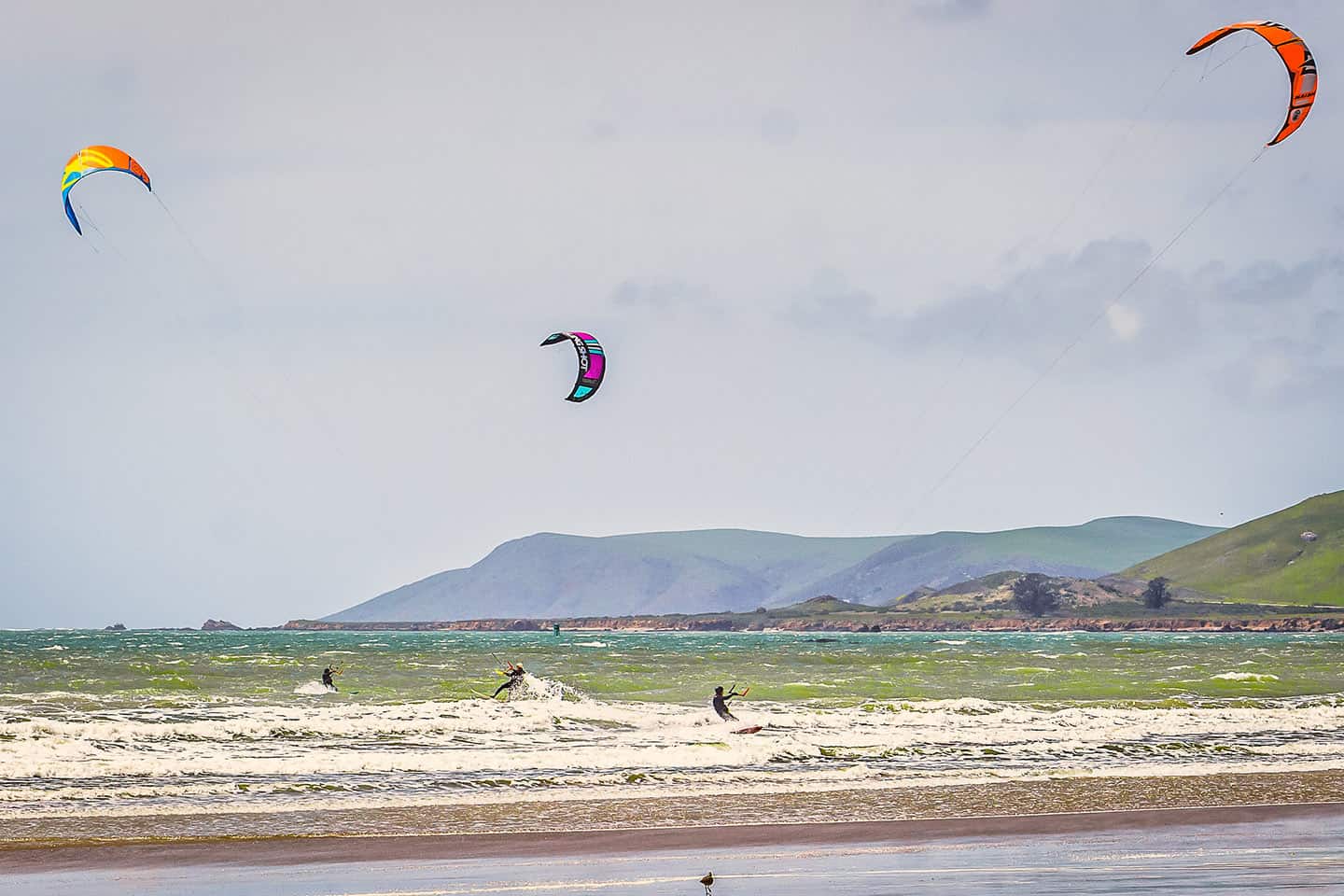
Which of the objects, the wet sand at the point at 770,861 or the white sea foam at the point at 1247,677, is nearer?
the wet sand at the point at 770,861

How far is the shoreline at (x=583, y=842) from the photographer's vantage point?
1590 centimetres

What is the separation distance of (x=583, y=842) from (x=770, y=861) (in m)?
2.67

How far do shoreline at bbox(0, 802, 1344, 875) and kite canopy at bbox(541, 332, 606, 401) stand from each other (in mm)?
25660

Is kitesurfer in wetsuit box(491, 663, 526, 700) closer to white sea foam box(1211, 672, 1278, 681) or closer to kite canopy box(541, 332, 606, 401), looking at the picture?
kite canopy box(541, 332, 606, 401)

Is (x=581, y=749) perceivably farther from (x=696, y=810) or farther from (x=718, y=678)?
(x=718, y=678)

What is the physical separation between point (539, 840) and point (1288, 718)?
989 inches

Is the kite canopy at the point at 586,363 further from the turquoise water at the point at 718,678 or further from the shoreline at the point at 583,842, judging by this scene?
the shoreline at the point at 583,842

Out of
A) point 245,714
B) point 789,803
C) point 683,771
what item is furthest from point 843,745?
point 245,714

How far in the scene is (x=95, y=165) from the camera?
33312mm

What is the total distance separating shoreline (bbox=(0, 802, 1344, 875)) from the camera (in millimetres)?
15898

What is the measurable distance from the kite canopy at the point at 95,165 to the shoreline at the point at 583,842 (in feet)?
68.0

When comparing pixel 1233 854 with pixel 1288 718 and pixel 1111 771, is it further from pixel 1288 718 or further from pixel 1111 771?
pixel 1288 718

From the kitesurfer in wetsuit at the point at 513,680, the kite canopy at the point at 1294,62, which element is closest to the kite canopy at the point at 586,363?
the kitesurfer in wetsuit at the point at 513,680

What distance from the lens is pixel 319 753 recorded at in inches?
1077
